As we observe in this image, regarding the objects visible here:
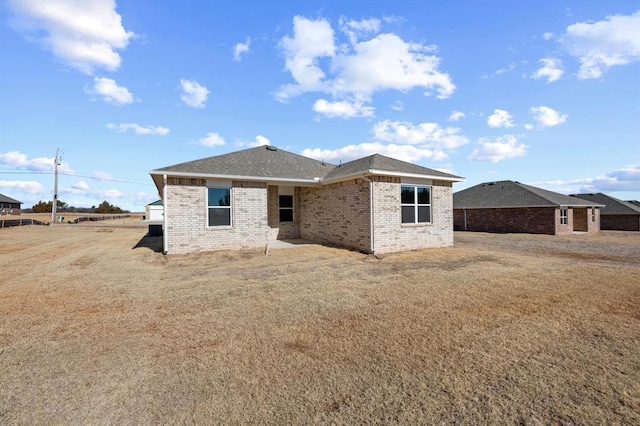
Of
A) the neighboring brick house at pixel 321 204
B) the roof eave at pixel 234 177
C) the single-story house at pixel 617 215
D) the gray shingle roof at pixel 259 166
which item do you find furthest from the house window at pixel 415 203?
the single-story house at pixel 617 215

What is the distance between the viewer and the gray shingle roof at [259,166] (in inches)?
485

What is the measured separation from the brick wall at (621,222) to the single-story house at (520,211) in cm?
487

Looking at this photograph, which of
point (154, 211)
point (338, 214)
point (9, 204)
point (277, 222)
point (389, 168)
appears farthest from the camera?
point (9, 204)

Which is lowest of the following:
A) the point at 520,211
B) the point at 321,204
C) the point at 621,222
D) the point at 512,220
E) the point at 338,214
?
the point at 621,222

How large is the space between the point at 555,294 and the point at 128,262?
471 inches

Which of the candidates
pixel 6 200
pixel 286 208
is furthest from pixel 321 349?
pixel 6 200

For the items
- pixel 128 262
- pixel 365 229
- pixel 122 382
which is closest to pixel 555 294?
pixel 365 229

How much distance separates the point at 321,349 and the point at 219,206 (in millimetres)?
9613

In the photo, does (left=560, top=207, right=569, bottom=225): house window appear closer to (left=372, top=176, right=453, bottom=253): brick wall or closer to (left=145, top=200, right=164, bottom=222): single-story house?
(left=372, top=176, right=453, bottom=253): brick wall

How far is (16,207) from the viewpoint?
2756 inches

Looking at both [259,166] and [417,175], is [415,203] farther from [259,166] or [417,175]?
[259,166]

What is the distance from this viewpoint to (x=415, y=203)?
12.9 m

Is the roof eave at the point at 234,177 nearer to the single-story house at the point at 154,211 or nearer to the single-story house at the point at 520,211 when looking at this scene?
the single-story house at the point at 520,211

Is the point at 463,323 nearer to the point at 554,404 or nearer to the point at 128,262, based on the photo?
the point at 554,404
